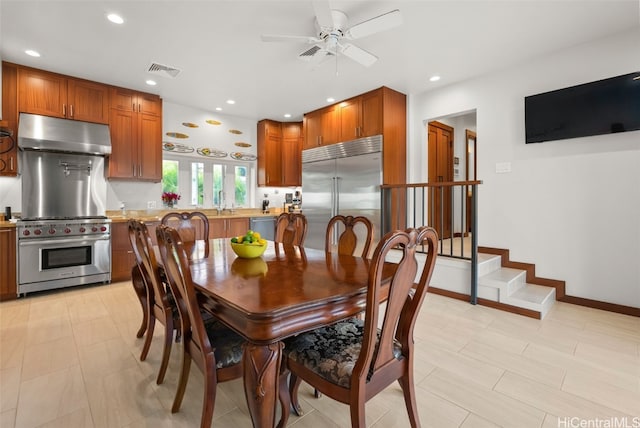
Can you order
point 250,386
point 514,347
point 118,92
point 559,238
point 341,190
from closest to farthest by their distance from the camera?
point 250,386 → point 514,347 → point 559,238 → point 118,92 → point 341,190

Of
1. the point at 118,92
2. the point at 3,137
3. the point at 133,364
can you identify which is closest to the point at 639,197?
the point at 133,364

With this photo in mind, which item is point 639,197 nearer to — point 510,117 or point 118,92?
point 510,117

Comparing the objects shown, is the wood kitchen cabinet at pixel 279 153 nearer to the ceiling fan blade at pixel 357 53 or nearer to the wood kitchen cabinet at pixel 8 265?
the ceiling fan blade at pixel 357 53

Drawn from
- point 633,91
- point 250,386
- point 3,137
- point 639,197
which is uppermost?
point 633,91

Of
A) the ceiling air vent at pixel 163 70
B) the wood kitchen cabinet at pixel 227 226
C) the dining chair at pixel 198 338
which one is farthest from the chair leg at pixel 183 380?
the wood kitchen cabinet at pixel 227 226

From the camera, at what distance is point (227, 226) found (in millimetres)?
5031

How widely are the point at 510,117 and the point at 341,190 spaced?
7.93 ft

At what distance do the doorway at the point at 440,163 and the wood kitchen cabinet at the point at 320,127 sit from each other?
165 centimetres

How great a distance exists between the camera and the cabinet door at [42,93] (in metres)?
3.52

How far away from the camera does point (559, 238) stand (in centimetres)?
331

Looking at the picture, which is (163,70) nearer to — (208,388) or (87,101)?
(87,101)

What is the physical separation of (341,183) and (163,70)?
9.22 feet

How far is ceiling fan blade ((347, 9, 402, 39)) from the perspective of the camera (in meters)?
2.18

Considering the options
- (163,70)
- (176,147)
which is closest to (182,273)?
(163,70)
